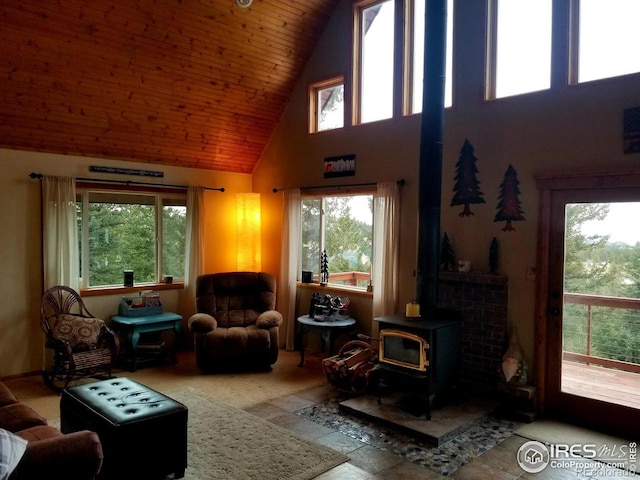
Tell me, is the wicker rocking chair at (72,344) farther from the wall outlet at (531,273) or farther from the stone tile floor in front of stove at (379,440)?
the wall outlet at (531,273)

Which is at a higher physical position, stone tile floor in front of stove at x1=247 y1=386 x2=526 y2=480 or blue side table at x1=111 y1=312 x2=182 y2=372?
blue side table at x1=111 y1=312 x2=182 y2=372

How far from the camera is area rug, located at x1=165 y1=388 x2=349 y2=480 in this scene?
3049mm

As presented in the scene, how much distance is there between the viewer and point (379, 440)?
11.6ft

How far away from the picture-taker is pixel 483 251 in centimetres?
443

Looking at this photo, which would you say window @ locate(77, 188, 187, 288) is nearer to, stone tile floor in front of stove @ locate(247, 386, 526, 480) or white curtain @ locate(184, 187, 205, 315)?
white curtain @ locate(184, 187, 205, 315)

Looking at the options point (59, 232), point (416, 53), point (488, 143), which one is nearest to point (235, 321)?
point (59, 232)

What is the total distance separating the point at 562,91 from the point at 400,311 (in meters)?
2.55

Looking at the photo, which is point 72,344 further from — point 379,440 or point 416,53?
point 416,53

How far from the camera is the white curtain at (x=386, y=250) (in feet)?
16.6

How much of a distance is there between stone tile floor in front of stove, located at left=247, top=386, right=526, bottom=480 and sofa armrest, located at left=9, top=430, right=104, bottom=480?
1473 millimetres

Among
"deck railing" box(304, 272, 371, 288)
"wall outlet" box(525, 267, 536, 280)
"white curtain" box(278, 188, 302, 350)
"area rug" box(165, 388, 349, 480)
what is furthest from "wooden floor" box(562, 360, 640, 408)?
"white curtain" box(278, 188, 302, 350)

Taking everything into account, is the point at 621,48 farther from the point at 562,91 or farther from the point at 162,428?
the point at 162,428

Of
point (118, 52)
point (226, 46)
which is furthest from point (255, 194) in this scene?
point (118, 52)

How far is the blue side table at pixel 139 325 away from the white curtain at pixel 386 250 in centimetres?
234
